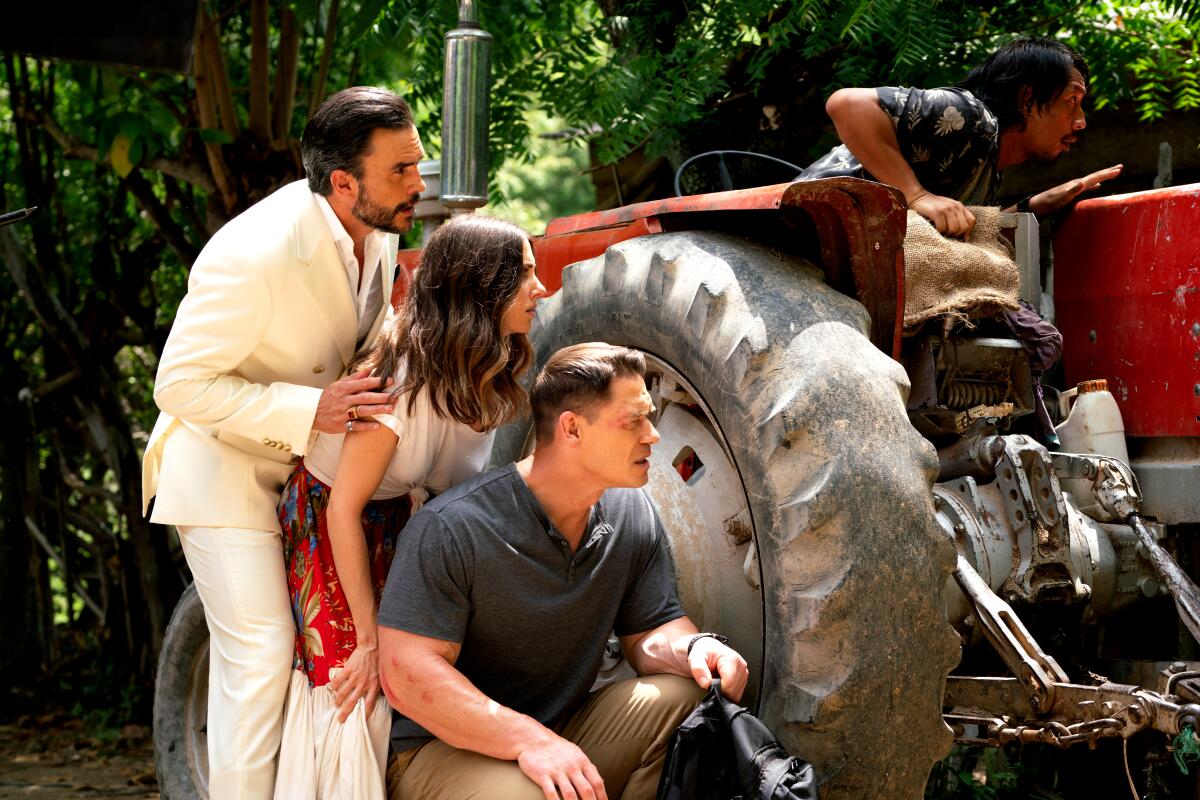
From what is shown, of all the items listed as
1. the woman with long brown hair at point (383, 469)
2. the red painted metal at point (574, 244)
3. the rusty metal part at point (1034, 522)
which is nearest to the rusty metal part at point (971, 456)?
the rusty metal part at point (1034, 522)

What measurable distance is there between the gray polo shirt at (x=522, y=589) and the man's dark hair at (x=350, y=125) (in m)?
0.87

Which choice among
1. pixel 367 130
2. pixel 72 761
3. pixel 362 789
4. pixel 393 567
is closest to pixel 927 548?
pixel 393 567

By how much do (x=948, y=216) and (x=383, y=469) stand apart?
1.58 metres

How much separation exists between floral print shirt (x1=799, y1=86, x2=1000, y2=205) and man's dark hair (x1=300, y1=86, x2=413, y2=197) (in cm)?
108

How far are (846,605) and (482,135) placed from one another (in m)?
2.09

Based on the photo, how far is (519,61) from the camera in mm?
6137

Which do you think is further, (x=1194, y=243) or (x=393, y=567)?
(x=1194, y=243)

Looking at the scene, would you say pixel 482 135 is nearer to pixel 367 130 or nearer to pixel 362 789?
pixel 367 130

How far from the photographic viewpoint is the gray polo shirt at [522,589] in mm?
2859

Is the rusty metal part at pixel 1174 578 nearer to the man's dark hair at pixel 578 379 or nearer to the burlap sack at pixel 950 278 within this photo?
the burlap sack at pixel 950 278

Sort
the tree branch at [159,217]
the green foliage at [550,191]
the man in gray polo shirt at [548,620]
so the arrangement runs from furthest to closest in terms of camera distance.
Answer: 1. the green foliage at [550,191]
2. the tree branch at [159,217]
3. the man in gray polo shirt at [548,620]

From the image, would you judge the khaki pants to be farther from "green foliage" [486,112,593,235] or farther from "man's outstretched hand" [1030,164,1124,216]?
"green foliage" [486,112,593,235]

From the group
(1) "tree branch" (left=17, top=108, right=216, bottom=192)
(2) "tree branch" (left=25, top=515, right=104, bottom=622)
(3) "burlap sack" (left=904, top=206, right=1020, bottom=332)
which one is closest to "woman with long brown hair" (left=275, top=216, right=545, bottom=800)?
(3) "burlap sack" (left=904, top=206, right=1020, bottom=332)

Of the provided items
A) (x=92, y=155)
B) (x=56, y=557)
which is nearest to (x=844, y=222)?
(x=92, y=155)
